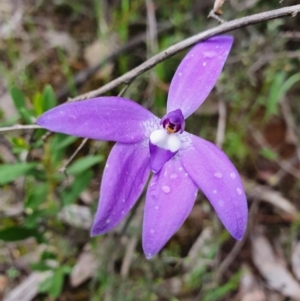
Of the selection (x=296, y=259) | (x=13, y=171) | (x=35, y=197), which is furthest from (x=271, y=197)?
(x=13, y=171)

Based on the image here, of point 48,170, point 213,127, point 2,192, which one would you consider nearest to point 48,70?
Answer: point 2,192

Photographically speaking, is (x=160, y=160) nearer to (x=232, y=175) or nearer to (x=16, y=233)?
(x=232, y=175)

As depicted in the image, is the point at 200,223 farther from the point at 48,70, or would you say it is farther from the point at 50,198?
the point at 48,70

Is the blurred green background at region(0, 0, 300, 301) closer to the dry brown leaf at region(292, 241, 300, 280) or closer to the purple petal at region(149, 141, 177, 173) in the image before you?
the dry brown leaf at region(292, 241, 300, 280)

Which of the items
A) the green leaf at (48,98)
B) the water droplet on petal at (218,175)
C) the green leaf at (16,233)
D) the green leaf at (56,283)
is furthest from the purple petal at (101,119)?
the green leaf at (56,283)

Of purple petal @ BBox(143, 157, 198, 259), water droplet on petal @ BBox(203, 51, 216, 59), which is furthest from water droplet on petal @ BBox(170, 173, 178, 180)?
water droplet on petal @ BBox(203, 51, 216, 59)
